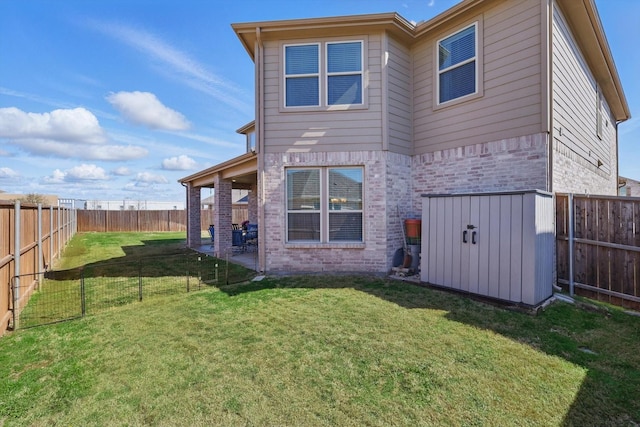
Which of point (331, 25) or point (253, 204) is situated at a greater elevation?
point (331, 25)

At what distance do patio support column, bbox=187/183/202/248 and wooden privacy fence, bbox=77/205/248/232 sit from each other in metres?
10.0

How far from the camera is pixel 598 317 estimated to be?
461cm

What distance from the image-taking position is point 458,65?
6.98 m

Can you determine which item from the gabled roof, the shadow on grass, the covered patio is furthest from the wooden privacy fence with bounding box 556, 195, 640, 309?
the covered patio

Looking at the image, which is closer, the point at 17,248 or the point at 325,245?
the point at 17,248

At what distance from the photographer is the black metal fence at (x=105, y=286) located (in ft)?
17.5

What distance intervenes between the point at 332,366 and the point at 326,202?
15.4 ft

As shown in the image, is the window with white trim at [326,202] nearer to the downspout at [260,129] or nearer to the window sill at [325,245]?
the window sill at [325,245]

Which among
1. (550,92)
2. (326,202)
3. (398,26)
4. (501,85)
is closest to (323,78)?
(398,26)

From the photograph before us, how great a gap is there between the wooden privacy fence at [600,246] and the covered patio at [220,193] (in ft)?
21.1

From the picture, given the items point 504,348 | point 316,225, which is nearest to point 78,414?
point 504,348

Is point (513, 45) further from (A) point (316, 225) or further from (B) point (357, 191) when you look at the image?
(A) point (316, 225)

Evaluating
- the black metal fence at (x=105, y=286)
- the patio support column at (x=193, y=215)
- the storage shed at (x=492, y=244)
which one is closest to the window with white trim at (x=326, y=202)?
the storage shed at (x=492, y=244)

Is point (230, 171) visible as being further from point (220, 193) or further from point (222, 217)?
point (222, 217)
